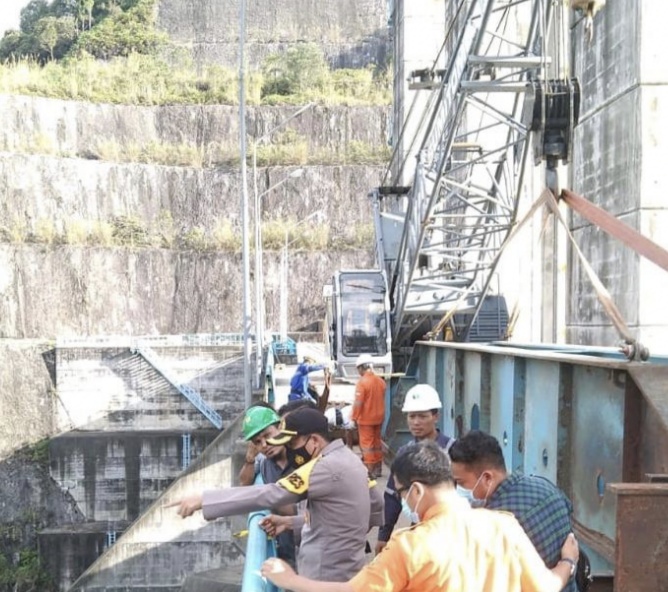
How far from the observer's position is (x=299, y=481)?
3.37 metres

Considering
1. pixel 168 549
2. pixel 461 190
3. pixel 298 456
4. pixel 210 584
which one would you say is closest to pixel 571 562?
pixel 298 456

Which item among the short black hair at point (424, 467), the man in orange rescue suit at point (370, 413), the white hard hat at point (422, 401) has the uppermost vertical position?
the short black hair at point (424, 467)

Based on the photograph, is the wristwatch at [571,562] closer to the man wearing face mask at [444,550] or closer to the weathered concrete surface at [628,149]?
the man wearing face mask at [444,550]

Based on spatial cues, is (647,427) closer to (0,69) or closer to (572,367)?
(572,367)

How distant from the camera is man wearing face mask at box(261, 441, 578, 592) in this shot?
2221mm

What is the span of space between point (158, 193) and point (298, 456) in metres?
37.2

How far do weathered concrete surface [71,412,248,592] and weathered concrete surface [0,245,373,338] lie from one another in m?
16.9

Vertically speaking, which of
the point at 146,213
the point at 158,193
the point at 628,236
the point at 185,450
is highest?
the point at 158,193

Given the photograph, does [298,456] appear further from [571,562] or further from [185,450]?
[185,450]

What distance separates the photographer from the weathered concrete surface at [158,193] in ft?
121

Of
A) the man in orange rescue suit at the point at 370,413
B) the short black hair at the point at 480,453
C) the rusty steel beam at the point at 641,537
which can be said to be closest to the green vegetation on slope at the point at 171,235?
the man in orange rescue suit at the point at 370,413

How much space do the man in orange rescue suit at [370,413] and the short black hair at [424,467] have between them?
5848 mm

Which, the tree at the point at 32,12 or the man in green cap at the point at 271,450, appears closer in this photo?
the man in green cap at the point at 271,450

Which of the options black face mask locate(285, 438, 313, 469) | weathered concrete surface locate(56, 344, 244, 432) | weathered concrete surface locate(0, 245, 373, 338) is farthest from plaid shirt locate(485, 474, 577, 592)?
weathered concrete surface locate(0, 245, 373, 338)
